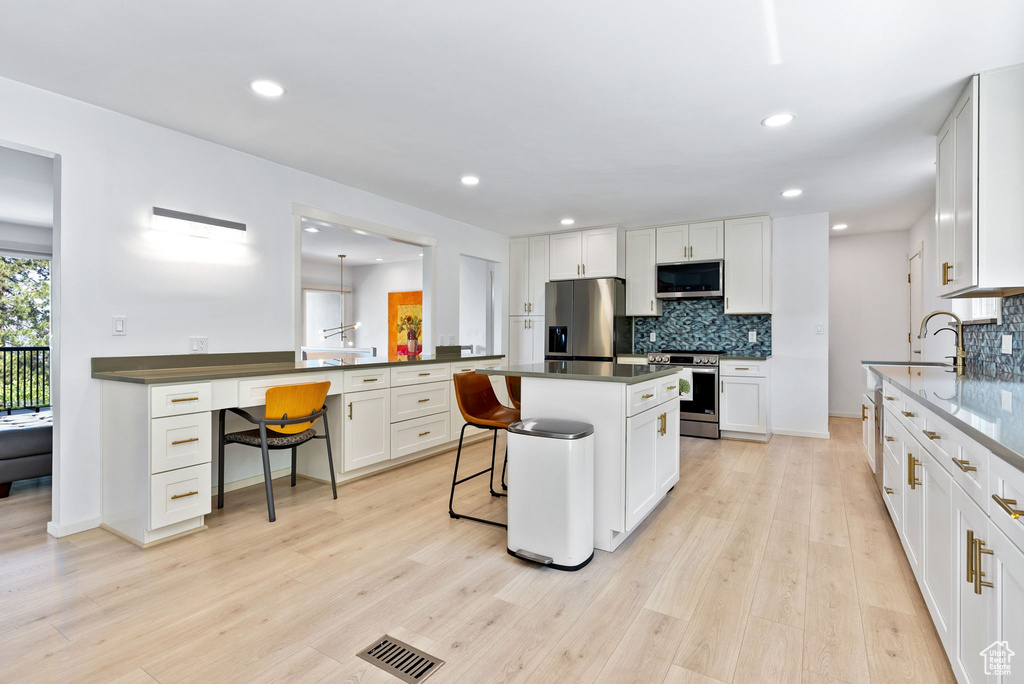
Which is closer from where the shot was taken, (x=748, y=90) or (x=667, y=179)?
(x=748, y=90)

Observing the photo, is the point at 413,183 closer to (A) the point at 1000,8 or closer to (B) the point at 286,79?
(B) the point at 286,79

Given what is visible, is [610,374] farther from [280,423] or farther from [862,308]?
[862,308]

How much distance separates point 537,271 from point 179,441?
440 cm

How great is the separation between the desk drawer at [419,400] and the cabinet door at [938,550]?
320 cm

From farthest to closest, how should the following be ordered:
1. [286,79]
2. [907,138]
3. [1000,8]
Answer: [907,138]
[286,79]
[1000,8]

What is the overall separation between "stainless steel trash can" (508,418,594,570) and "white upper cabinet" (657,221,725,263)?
3.74 metres

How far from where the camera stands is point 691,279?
5.50m

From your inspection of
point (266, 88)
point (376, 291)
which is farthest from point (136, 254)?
point (376, 291)

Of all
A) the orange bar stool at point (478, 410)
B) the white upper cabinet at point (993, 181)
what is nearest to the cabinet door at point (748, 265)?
the white upper cabinet at point (993, 181)

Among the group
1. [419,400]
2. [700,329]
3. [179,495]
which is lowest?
[179,495]

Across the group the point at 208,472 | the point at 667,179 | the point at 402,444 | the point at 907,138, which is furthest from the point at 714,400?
the point at 208,472

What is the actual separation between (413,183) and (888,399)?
142 inches

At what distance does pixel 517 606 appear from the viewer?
6.44 ft

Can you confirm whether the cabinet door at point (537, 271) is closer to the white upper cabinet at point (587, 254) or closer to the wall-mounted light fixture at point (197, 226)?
the white upper cabinet at point (587, 254)
